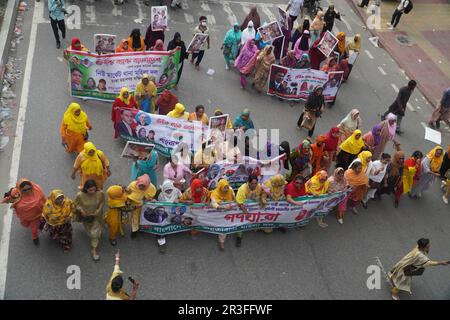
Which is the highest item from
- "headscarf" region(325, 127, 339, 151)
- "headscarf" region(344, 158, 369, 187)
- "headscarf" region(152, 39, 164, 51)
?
"headscarf" region(152, 39, 164, 51)

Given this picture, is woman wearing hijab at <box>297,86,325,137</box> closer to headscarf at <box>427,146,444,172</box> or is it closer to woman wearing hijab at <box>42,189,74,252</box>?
headscarf at <box>427,146,444,172</box>

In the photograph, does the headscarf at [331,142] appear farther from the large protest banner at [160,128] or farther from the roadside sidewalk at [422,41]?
the roadside sidewalk at [422,41]

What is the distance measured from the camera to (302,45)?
42.8 ft

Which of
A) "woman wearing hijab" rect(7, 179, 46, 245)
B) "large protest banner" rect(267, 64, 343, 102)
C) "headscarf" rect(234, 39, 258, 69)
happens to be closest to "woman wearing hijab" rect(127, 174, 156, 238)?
"woman wearing hijab" rect(7, 179, 46, 245)

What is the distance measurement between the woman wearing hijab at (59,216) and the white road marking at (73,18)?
25.8ft

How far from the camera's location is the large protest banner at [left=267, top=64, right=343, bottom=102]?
12.0 meters

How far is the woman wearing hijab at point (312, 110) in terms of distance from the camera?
1074 centimetres

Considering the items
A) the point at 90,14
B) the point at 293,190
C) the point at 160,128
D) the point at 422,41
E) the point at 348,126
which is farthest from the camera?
the point at 422,41

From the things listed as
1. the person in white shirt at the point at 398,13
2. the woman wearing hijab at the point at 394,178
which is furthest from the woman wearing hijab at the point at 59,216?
the person in white shirt at the point at 398,13

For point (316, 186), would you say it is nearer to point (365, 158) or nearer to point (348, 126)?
point (365, 158)

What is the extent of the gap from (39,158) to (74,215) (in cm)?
261

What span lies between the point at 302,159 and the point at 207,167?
6.17 ft

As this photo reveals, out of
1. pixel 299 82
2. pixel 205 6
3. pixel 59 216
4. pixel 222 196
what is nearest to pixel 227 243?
pixel 222 196

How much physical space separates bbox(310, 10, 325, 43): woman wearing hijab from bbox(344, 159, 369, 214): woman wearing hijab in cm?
616
